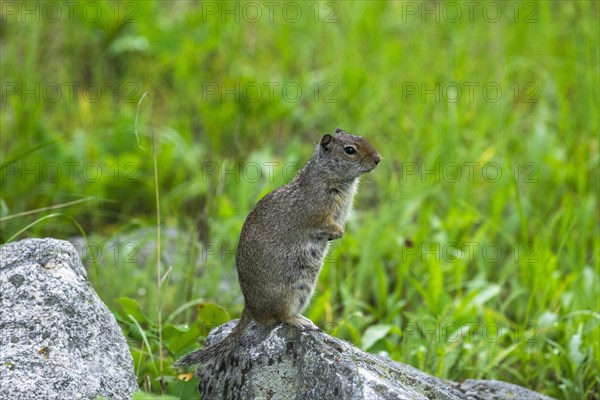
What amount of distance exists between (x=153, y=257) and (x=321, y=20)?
11.5 ft

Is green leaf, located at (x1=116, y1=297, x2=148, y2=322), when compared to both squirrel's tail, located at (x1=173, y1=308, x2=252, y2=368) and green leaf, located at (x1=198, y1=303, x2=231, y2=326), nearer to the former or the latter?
green leaf, located at (x1=198, y1=303, x2=231, y2=326)

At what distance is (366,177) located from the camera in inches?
236

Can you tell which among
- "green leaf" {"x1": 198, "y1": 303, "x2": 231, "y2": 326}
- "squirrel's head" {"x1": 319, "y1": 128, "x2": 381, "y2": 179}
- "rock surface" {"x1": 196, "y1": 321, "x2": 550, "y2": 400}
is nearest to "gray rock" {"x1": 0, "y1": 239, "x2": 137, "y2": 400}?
"rock surface" {"x1": 196, "y1": 321, "x2": 550, "y2": 400}

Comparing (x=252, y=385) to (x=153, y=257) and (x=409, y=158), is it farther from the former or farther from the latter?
(x=409, y=158)

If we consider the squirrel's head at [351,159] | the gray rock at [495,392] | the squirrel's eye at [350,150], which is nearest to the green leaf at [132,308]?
the squirrel's head at [351,159]

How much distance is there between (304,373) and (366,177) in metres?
3.00

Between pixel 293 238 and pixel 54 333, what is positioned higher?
pixel 293 238

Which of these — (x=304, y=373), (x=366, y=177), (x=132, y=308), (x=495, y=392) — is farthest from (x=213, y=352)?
(x=366, y=177)

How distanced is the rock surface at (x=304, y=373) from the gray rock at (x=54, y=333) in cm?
37

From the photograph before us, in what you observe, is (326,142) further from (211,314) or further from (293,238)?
(211,314)

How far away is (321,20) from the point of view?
24.9ft

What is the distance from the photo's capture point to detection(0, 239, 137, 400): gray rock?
298 cm

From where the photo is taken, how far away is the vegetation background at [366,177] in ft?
14.5

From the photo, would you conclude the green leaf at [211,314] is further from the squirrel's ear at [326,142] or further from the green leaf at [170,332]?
the squirrel's ear at [326,142]
